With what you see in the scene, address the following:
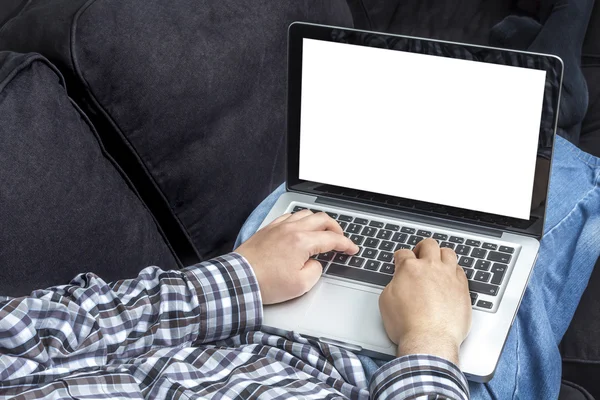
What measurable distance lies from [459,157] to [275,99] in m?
0.39

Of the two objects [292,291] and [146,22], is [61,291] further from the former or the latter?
[146,22]

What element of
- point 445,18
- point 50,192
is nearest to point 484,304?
point 50,192

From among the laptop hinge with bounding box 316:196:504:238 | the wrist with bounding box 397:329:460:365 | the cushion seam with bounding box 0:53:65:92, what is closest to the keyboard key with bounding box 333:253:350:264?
the laptop hinge with bounding box 316:196:504:238

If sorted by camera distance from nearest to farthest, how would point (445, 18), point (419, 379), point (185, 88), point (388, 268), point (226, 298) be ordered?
point (419, 379), point (226, 298), point (388, 268), point (185, 88), point (445, 18)

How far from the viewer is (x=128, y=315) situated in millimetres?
810

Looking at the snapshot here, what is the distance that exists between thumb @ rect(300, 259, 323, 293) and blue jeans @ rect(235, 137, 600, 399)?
0.39 feet

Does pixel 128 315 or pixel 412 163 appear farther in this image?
pixel 412 163

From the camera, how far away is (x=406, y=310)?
0.82 m

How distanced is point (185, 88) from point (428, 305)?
501 millimetres

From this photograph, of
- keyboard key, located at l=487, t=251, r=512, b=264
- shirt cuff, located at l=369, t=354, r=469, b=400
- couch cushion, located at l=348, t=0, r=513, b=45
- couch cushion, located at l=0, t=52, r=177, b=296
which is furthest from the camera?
couch cushion, located at l=348, t=0, r=513, b=45

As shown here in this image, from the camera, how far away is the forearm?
2.43 ft

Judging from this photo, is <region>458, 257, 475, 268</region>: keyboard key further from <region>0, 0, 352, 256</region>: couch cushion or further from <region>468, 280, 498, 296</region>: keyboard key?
<region>0, 0, 352, 256</region>: couch cushion

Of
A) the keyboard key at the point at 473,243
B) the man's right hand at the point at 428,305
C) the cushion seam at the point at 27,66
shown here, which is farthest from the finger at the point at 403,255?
the cushion seam at the point at 27,66

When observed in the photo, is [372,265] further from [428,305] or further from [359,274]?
[428,305]
